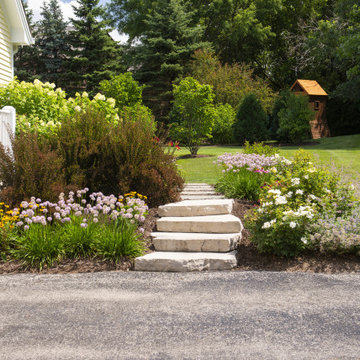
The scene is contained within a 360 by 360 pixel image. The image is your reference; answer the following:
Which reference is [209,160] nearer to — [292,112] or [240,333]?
[292,112]

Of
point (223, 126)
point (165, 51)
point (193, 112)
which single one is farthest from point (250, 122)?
point (165, 51)

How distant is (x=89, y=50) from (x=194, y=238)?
24.8 meters

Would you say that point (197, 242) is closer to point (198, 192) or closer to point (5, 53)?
point (198, 192)

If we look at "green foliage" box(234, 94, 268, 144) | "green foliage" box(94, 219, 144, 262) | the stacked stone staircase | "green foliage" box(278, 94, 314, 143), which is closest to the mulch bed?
"green foliage" box(94, 219, 144, 262)

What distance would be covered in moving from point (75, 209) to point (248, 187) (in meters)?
3.14

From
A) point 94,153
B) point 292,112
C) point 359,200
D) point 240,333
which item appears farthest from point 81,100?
point 292,112

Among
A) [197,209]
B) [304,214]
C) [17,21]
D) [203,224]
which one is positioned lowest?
[203,224]

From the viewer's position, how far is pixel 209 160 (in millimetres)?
13133

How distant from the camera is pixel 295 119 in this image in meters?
19.5

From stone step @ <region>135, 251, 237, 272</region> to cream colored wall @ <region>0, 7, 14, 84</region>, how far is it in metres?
8.29

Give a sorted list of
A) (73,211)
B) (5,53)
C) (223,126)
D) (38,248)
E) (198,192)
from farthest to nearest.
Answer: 1. (223,126)
2. (5,53)
3. (198,192)
4. (73,211)
5. (38,248)

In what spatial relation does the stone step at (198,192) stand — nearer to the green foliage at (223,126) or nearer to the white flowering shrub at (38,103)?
the white flowering shrub at (38,103)

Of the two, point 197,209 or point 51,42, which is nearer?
point 197,209

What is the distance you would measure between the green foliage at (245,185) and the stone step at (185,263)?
238 centimetres
